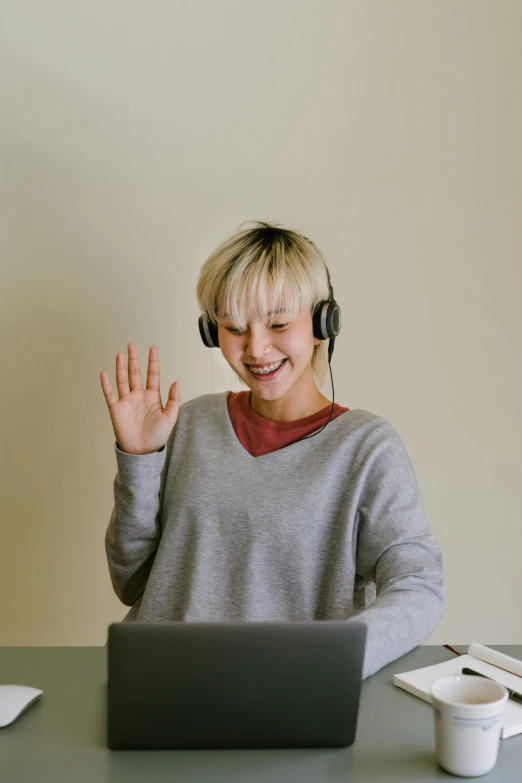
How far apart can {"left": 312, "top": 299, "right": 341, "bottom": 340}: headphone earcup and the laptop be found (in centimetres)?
85

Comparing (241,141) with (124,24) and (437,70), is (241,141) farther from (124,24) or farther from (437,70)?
(437,70)

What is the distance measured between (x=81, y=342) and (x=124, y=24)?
828 millimetres

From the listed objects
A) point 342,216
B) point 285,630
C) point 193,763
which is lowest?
point 193,763

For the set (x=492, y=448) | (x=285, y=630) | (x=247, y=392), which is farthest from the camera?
(x=492, y=448)

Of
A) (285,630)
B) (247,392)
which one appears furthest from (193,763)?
(247,392)

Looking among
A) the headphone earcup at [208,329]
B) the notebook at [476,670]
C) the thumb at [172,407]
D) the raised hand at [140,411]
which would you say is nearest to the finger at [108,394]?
the raised hand at [140,411]

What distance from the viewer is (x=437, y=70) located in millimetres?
2092

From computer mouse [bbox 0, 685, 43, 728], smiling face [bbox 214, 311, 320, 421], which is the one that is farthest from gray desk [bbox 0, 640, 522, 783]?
smiling face [bbox 214, 311, 320, 421]

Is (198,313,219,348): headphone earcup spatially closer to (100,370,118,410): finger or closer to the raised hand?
the raised hand

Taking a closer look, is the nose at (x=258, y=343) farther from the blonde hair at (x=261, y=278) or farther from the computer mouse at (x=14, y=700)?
the computer mouse at (x=14, y=700)

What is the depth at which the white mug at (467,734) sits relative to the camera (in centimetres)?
80

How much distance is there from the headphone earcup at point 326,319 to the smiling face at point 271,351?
0.01m

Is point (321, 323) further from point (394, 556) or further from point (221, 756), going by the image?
point (221, 756)

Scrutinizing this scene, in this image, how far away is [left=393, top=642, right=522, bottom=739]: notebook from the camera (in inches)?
40.5
